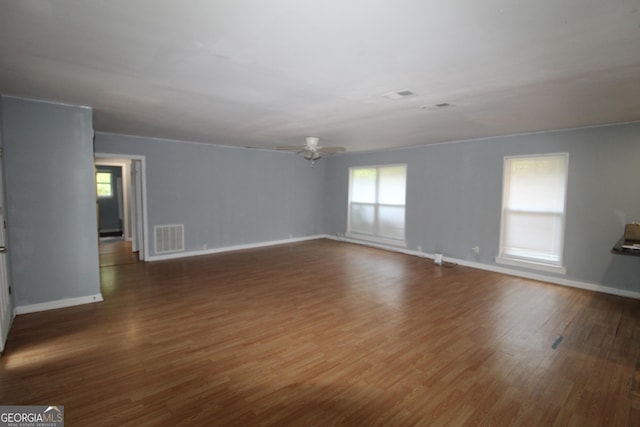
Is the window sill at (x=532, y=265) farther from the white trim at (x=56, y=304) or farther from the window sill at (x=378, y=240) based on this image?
the white trim at (x=56, y=304)

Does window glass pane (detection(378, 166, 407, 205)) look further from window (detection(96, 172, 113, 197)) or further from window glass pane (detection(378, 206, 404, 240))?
window (detection(96, 172, 113, 197))

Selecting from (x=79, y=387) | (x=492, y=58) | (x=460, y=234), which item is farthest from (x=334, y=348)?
(x=460, y=234)

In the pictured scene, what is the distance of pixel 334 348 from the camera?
292 cm

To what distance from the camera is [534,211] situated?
17.1ft

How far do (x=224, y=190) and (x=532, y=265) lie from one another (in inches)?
247

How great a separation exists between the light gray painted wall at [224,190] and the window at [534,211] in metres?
4.94

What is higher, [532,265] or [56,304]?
[532,265]

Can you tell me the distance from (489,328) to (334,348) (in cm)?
177

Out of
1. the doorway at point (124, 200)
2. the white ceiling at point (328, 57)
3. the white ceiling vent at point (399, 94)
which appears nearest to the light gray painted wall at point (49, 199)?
the white ceiling at point (328, 57)

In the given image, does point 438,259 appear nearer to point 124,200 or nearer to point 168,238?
point 168,238

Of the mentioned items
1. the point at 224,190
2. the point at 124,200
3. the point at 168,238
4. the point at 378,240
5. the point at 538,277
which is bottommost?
the point at 538,277

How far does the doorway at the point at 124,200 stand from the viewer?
609cm

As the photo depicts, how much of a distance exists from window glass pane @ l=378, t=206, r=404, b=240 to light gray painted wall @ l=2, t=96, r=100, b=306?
5900 mm

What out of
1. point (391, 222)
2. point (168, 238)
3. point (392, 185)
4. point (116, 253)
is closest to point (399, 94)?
point (392, 185)
